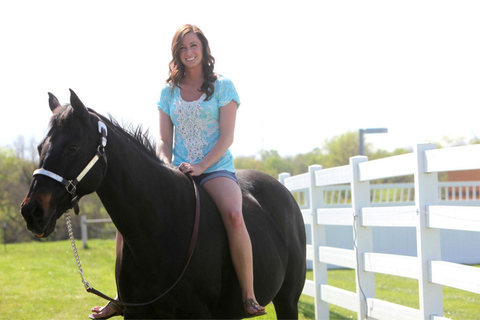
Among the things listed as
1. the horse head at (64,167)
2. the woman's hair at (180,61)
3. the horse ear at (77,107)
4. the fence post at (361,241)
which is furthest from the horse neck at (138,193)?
the fence post at (361,241)

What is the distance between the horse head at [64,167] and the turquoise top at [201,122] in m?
0.88

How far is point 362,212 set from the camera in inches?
228

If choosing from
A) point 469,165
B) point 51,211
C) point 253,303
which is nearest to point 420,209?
point 469,165

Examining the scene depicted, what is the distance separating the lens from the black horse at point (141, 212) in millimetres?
2865

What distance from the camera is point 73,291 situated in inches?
410

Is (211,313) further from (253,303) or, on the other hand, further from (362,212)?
(362,212)

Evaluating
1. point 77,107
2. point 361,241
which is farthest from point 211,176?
point 361,241

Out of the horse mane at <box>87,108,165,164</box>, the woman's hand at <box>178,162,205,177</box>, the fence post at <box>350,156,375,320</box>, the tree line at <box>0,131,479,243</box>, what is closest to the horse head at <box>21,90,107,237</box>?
the horse mane at <box>87,108,165,164</box>

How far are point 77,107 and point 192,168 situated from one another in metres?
0.99

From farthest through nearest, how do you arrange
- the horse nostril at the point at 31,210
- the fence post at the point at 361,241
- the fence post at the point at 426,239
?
the fence post at the point at 361,241 < the fence post at the point at 426,239 < the horse nostril at the point at 31,210

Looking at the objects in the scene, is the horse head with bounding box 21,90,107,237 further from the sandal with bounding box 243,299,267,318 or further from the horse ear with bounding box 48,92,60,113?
the sandal with bounding box 243,299,267,318

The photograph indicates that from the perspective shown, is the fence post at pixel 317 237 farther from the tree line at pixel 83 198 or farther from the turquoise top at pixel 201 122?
the tree line at pixel 83 198

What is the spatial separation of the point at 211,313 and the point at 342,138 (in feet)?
82.4

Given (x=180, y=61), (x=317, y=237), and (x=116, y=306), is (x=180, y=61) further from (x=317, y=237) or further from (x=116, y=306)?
(x=317, y=237)
